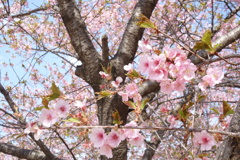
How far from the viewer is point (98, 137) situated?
52.0 inches

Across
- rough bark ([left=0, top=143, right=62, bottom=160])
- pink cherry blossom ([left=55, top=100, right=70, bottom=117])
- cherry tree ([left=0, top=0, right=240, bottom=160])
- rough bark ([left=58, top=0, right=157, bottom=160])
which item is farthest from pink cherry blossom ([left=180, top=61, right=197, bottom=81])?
rough bark ([left=0, top=143, right=62, bottom=160])

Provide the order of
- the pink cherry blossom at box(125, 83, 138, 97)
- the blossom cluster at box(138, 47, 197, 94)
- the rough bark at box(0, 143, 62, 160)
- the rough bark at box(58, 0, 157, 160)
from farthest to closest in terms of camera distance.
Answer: the rough bark at box(0, 143, 62, 160)
the rough bark at box(58, 0, 157, 160)
the pink cherry blossom at box(125, 83, 138, 97)
the blossom cluster at box(138, 47, 197, 94)

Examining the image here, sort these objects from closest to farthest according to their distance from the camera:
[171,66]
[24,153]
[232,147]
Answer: [171,66], [232,147], [24,153]

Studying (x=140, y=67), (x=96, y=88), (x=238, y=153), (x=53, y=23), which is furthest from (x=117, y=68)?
(x=53, y=23)

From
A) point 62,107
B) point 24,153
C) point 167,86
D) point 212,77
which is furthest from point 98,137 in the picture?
point 24,153

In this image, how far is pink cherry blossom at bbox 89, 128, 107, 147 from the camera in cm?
129

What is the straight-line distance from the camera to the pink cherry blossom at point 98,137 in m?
1.29

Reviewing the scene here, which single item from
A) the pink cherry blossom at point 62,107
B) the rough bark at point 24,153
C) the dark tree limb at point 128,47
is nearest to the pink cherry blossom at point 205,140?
the pink cherry blossom at point 62,107

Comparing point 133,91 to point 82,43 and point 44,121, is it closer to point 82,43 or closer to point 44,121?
point 44,121

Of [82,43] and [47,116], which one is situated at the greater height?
[82,43]

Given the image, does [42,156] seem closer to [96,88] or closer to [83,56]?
[96,88]

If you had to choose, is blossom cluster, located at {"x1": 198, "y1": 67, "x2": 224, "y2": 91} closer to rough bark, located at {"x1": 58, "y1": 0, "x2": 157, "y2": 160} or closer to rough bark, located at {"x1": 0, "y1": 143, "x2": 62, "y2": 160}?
rough bark, located at {"x1": 58, "y1": 0, "x2": 157, "y2": 160}

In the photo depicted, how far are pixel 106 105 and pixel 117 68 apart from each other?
17.7 inches

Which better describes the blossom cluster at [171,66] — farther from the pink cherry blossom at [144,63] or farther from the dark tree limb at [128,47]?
the dark tree limb at [128,47]
